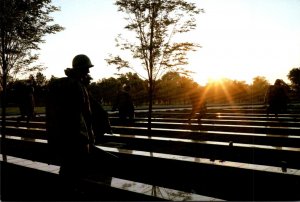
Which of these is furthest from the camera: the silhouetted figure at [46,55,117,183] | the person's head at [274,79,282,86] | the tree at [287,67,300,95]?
the tree at [287,67,300,95]

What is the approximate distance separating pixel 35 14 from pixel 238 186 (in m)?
7.88

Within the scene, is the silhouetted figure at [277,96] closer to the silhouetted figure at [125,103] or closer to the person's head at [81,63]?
the silhouetted figure at [125,103]

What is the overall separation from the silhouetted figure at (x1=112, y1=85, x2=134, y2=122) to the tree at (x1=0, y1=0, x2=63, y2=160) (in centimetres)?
414

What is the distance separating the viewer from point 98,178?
4418 mm

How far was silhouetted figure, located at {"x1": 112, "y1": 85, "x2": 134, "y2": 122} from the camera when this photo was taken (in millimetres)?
13031

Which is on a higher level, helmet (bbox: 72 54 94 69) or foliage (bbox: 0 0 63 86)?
foliage (bbox: 0 0 63 86)

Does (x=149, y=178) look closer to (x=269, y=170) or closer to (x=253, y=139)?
(x=269, y=170)

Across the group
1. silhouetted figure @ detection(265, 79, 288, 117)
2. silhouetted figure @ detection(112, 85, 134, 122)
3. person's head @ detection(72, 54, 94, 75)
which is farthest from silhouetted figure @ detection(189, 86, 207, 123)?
person's head @ detection(72, 54, 94, 75)

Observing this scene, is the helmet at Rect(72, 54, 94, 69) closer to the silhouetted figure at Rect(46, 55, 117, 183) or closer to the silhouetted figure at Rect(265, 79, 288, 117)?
the silhouetted figure at Rect(46, 55, 117, 183)

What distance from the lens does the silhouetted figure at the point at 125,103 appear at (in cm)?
1303

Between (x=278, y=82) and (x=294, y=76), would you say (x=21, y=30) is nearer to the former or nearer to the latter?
(x=278, y=82)

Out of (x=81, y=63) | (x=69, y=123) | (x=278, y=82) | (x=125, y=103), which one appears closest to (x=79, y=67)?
(x=81, y=63)

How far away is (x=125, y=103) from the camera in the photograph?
Answer: 43.0 feet

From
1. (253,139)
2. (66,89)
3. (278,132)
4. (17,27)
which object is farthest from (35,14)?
(278,132)
